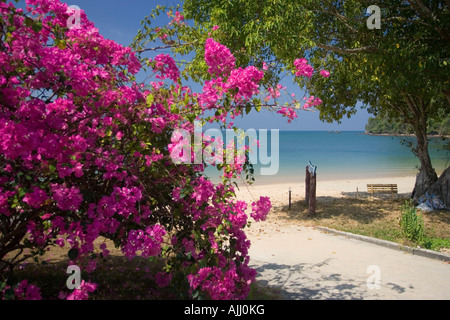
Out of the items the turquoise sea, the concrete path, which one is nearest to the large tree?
the turquoise sea

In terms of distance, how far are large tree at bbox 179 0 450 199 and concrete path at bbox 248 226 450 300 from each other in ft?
14.6

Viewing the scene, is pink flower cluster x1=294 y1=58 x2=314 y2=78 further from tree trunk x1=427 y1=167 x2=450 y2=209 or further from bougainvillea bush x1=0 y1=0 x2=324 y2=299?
tree trunk x1=427 y1=167 x2=450 y2=209

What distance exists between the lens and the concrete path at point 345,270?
19.8 feet

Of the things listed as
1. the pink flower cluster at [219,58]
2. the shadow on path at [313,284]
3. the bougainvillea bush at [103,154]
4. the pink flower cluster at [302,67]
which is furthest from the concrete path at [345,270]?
the pink flower cluster at [219,58]

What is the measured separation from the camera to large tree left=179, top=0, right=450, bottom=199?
31.8 feet

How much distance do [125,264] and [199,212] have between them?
3.36 m

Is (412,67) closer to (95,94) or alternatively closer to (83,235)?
(95,94)

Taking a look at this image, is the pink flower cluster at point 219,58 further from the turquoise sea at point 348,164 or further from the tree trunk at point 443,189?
the tree trunk at point 443,189

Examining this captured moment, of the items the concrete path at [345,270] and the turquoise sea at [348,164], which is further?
the turquoise sea at [348,164]

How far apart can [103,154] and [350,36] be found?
411 inches

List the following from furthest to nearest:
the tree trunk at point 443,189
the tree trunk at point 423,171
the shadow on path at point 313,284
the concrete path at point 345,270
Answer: the tree trunk at point 423,171, the tree trunk at point 443,189, the concrete path at point 345,270, the shadow on path at point 313,284

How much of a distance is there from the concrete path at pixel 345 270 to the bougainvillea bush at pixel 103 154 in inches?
92.7

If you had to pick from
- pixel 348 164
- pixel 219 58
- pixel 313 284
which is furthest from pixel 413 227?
pixel 348 164

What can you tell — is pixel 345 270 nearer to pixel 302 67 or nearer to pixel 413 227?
pixel 413 227
